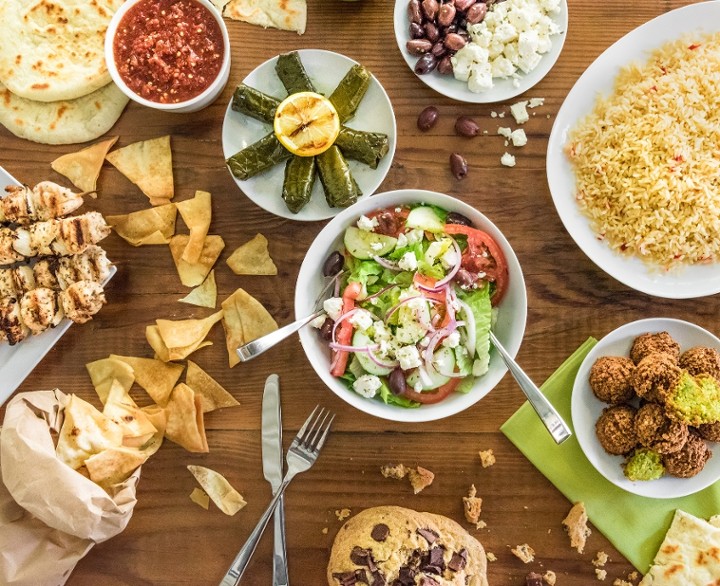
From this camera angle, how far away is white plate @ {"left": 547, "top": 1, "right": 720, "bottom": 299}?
2.79 m

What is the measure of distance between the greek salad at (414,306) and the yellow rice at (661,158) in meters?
0.59

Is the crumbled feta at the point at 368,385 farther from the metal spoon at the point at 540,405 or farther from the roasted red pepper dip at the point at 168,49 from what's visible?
the roasted red pepper dip at the point at 168,49

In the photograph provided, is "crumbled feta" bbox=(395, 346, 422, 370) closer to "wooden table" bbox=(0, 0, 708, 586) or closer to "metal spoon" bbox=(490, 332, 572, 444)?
"metal spoon" bbox=(490, 332, 572, 444)

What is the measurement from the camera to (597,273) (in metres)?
2.98

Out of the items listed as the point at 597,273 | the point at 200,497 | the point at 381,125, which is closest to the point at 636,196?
the point at 597,273

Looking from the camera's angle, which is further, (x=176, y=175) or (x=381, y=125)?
(x=176, y=175)

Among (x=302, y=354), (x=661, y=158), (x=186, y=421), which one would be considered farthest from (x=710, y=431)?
(x=186, y=421)

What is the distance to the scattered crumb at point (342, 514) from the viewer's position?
3.00 m

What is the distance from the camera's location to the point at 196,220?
2998 millimetres

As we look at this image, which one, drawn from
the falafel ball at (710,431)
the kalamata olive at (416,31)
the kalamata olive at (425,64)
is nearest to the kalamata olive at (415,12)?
the kalamata olive at (416,31)

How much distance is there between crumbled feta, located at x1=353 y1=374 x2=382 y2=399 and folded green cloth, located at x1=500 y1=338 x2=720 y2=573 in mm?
691

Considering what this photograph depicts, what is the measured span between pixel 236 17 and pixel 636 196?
1.96 m

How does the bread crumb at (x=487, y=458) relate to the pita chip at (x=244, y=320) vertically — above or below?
below

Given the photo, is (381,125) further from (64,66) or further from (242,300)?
(64,66)
